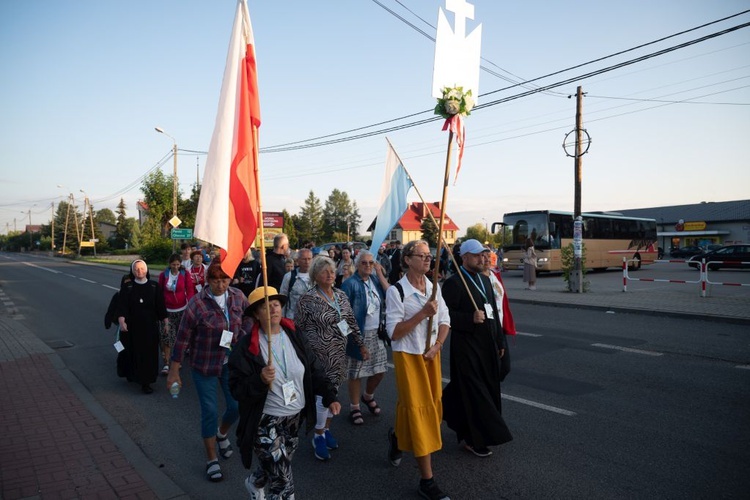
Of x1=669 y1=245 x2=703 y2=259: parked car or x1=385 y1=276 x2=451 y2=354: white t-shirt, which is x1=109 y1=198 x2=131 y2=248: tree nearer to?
x1=669 y1=245 x2=703 y2=259: parked car

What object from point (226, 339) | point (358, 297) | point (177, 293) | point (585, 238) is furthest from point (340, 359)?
point (585, 238)

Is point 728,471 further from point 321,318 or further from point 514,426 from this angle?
point 321,318

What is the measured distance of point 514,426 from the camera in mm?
5004

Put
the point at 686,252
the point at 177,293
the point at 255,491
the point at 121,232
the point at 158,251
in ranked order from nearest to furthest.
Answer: the point at 255,491
the point at 177,293
the point at 158,251
the point at 686,252
the point at 121,232

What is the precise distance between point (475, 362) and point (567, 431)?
146 centimetres

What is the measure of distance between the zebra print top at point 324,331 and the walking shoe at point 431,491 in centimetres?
127

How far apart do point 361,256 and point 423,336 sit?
1604 millimetres

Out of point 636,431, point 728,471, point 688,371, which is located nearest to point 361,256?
point 636,431

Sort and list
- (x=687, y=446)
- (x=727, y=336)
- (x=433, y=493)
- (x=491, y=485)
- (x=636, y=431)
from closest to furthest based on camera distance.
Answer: (x=433, y=493), (x=491, y=485), (x=687, y=446), (x=636, y=431), (x=727, y=336)

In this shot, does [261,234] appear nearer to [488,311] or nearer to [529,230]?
[488,311]

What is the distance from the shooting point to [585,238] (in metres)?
27.6

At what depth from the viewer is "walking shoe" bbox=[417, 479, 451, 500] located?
137 inches

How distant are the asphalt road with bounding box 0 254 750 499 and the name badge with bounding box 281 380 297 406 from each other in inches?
39.8

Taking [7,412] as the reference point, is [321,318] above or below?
above
